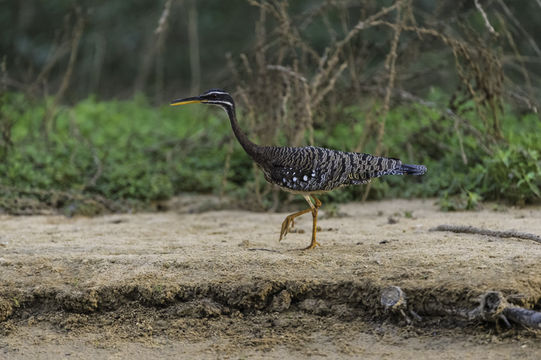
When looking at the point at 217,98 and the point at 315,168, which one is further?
the point at 217,98

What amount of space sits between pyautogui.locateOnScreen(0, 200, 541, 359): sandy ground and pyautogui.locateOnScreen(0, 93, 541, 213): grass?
1.71m

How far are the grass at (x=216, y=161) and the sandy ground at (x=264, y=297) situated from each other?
67.4 inches

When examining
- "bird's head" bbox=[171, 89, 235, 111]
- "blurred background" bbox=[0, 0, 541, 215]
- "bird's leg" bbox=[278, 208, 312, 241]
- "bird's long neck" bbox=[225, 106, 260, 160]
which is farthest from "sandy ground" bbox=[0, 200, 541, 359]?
"blurred background" bbox=[0, 0, 541, 215]

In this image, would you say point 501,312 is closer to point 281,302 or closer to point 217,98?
point 281,302

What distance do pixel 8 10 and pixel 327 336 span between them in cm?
1503

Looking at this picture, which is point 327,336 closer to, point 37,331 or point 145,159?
point 37,331

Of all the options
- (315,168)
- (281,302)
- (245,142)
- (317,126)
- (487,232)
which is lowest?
(281,302)

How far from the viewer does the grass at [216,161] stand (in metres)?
7.12

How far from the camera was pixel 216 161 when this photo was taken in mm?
9016

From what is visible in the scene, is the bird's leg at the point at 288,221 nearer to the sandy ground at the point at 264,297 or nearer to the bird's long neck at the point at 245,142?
the sandy ground at the point at 264,297

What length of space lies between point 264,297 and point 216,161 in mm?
4797

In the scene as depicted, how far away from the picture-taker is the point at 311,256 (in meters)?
4.89

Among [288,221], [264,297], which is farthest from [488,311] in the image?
[288,221]

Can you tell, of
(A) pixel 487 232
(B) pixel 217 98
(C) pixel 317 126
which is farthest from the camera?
(C) pixel 317 126
